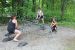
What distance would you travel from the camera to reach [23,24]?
21.5 meters

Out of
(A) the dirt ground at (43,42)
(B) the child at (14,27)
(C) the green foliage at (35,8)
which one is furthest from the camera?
(C) the green foliage at (35,8)

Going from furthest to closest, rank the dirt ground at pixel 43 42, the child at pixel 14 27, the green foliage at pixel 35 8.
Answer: the green foliage at pixel 35 8
the child at pixel 14 27
the dirt ground at pixel 43 42

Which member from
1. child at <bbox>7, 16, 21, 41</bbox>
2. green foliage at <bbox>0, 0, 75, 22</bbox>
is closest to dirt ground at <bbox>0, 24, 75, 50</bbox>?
child at <bbox>7, 16, 21, 41</bbox>

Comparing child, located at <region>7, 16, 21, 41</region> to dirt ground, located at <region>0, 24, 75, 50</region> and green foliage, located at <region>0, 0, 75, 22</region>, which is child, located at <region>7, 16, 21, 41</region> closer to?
dirt ground, located at <region>0, 24, 75, 50</region>

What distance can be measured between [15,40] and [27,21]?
8539 mm

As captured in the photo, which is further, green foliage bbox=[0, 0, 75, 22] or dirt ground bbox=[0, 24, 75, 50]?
green foliage bbox=[0, 0, 75, 22]

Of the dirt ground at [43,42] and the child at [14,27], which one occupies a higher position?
the child at [14,27]

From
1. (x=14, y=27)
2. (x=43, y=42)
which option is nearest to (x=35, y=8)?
(x=14, y=27)

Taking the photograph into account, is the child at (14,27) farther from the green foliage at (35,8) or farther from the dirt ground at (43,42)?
the green foliage at (35,8)

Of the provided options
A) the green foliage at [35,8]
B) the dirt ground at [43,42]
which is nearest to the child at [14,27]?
the dirt ground at [43,42]

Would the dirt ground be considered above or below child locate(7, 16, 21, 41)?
below

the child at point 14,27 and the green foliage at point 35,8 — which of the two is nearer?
the child at point 14,27

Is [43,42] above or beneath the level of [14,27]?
beneath

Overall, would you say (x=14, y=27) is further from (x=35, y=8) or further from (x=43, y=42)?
(x=35, y=8)
